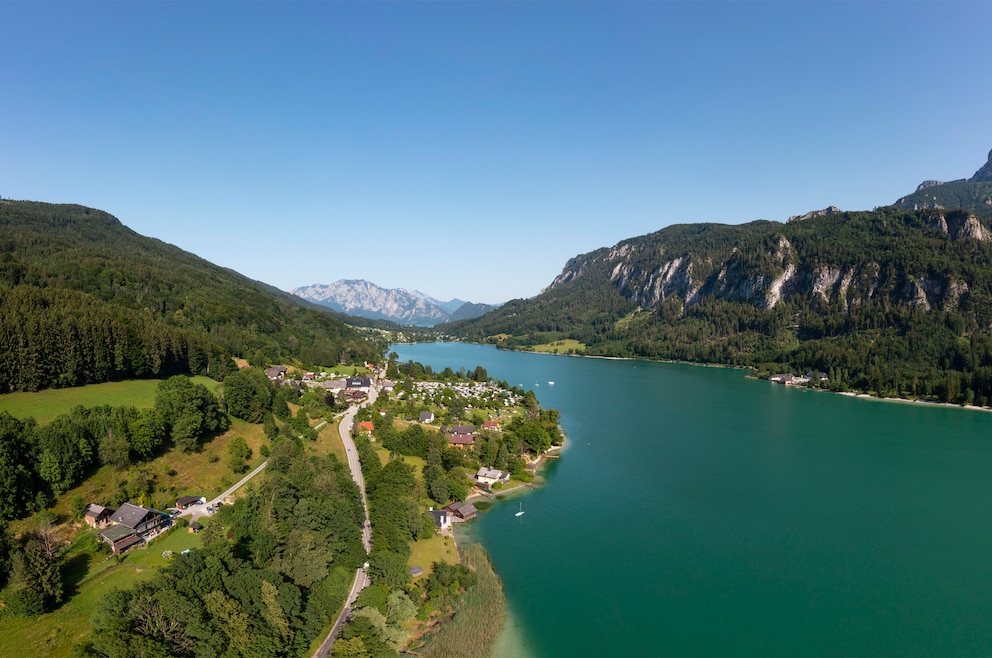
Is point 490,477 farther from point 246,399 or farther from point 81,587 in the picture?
point 81,587

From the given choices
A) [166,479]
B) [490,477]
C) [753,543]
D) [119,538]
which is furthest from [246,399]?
[753,543]

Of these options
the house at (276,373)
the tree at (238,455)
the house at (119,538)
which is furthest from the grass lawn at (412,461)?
the house at (276,373)

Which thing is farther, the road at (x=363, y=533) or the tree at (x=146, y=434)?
the tree at (x=146, y=434)

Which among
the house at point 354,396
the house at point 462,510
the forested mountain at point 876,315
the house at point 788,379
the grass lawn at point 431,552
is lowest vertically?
the grass lawn at point 431,552

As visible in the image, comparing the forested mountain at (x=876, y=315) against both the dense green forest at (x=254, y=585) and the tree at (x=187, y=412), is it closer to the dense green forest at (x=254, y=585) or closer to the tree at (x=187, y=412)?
the dense green forest at (x=254, y=585)

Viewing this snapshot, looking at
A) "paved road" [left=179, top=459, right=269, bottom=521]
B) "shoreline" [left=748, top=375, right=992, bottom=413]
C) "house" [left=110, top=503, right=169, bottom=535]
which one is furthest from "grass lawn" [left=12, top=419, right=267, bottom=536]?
"shoreline" [left=748, top=375, right=992, bottom=413]

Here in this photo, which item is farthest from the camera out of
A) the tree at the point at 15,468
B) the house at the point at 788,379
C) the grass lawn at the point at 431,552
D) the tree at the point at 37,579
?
the house at the point at 788,379

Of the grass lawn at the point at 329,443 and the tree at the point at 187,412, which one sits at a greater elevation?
the tree at the point at 187,412
